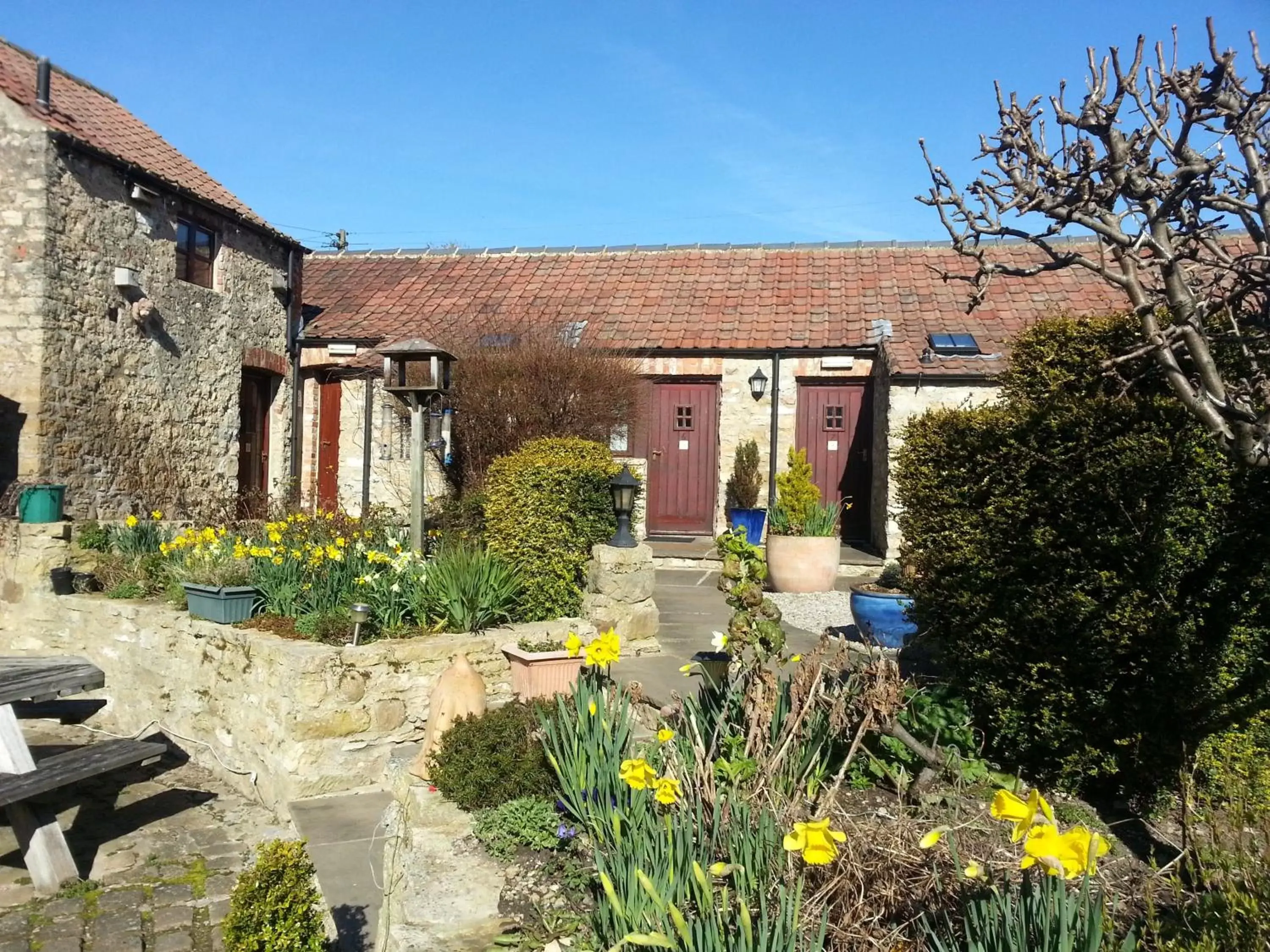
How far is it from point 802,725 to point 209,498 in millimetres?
10223

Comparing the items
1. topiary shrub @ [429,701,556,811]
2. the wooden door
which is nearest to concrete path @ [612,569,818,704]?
topiary shrub @ [429,701,556,811]

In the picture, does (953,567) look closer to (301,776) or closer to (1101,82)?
(1101,82)

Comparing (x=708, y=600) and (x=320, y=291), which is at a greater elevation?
(x=320, y=291)

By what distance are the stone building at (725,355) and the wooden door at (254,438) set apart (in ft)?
2.30

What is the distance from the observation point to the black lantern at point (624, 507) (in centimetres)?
718

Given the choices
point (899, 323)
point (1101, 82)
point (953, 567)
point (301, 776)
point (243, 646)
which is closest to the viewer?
point (1101, 82)

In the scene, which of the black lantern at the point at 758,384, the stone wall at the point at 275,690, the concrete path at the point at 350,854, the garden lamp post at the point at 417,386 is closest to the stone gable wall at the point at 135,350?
the stone wall at the point at 275,690

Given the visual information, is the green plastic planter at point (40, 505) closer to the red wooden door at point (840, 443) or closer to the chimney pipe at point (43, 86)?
the chimney pipe at point (43, 86)

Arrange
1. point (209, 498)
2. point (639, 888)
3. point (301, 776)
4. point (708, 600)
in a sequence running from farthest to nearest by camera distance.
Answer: point (209, 498) < point (708, 600) < point (301, 776) < point (639, 888)

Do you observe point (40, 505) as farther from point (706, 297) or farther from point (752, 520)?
point (706, 297)

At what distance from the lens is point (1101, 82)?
3.57 metres

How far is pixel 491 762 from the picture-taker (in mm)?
3898

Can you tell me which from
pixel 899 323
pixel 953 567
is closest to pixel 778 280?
pixel 899 323

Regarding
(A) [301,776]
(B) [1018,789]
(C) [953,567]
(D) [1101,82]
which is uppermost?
(D) [1101,82]
